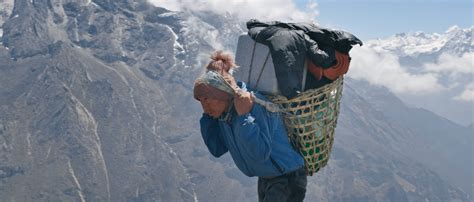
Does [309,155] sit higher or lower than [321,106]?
lower

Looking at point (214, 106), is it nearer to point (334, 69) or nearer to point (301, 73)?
point (301, 73)

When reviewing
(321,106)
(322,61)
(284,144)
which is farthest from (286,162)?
(322,61)

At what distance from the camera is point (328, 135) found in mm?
8148

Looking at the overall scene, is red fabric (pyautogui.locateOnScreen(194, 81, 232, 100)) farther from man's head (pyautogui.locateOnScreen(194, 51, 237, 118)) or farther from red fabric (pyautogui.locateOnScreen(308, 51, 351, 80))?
red fabric (pyautogui.locateOnScreen(308, 51, 351, 80))

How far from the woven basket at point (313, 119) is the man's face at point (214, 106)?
23.9 inches

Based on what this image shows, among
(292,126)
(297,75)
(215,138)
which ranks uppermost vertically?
(297,75)

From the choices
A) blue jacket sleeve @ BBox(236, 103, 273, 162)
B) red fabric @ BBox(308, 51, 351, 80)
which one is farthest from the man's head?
red fabric @ BBox(308, 51, 351, 80)

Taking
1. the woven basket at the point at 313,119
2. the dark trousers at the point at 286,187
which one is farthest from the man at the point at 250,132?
the woven basket at the point at 313,119

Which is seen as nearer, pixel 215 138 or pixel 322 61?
pixel 322 61

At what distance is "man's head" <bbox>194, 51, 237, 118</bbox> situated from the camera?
24.7ft

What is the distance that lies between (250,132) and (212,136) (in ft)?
3.82

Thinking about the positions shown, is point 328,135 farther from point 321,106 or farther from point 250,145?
point 250,145

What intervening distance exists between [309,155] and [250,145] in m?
0.93

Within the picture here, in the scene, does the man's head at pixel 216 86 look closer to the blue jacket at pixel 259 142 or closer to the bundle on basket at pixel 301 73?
the blue jacket at pixel 259 142
